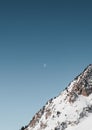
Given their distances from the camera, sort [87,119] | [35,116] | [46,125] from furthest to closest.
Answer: [35,116], [46,125], [87,119]

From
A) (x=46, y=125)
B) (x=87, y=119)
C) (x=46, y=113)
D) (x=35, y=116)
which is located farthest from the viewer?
(x=35, y=116)

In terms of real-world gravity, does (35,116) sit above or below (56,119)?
above

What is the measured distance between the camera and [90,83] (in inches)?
6801

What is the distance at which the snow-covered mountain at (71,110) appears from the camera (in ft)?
A: 499

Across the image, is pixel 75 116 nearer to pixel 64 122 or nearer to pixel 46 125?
pixel 64 122

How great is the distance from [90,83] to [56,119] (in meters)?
24.7

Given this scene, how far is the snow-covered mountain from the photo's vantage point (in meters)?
152

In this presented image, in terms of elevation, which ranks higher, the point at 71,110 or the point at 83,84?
the point at 83,84

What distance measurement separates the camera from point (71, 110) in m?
158

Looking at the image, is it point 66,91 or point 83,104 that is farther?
point 66,91

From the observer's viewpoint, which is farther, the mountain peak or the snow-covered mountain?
the mountain peak

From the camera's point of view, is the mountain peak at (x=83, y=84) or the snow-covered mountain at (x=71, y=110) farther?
the mountain peak at (x=83, y=84)

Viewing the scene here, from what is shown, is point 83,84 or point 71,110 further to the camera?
point 83,84

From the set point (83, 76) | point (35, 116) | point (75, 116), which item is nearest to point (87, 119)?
point (75, 116)
